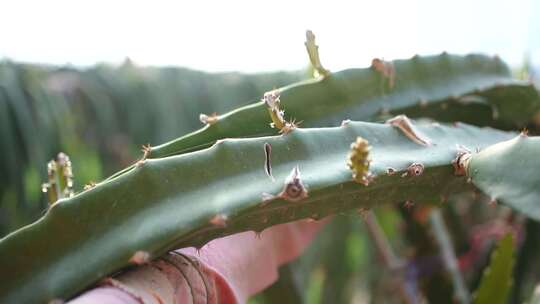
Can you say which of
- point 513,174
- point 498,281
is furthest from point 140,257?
point 498,281

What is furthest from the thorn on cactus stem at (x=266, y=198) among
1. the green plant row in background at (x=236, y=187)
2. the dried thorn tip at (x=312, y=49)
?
the dried thorn tip at (x=312, y=49)

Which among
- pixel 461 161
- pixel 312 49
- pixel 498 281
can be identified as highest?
pixel 312 49

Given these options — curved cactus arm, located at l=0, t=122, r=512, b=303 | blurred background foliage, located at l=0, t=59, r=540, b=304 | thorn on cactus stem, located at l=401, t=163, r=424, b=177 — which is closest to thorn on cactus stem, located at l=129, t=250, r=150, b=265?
curved cactus arm, located at l=0, t=122, r=512, b=303

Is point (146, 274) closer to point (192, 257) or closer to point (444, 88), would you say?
point (192, 257)

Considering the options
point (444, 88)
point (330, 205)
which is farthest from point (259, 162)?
point (444, 88)

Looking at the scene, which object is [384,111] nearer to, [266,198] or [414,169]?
[414,169]

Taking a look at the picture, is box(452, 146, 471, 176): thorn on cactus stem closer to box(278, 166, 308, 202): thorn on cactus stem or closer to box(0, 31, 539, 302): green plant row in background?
box(0, 31, 539, 302): green plant row in background
